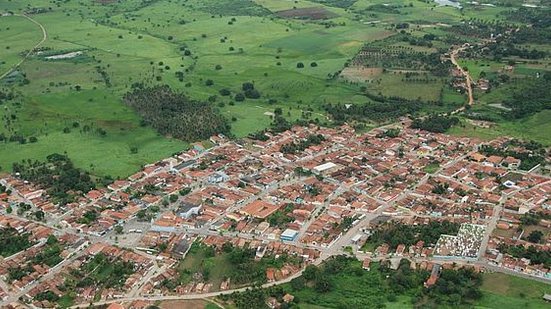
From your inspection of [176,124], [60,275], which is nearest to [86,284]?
[60,275]

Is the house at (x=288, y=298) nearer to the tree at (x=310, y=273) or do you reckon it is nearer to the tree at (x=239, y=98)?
the tree at (x=310, y=273)

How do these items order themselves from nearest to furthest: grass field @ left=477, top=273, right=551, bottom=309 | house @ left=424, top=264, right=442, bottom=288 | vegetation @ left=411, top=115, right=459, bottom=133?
grass field @ left=477, top=273, right=551, bottom=309, house @ left=424, top=264, right=442, bottom=288, vegetation @ left=411, top=115, right=459, bottom=133

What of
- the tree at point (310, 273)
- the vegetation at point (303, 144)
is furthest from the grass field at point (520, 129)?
the tree at point (310, 273)

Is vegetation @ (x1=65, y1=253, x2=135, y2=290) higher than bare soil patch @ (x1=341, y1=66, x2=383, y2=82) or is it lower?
lower

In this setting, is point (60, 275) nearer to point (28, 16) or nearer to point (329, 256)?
point (329, 256)

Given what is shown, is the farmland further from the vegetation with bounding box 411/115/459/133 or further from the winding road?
the vegetation with bounding box 411/115/459/133

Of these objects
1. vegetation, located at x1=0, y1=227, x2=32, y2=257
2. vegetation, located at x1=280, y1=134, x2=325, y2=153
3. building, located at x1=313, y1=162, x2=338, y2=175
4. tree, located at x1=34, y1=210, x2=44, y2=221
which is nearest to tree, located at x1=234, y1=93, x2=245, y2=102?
vegetation, located at x1=280, y1=134, x2=325, y2=153
